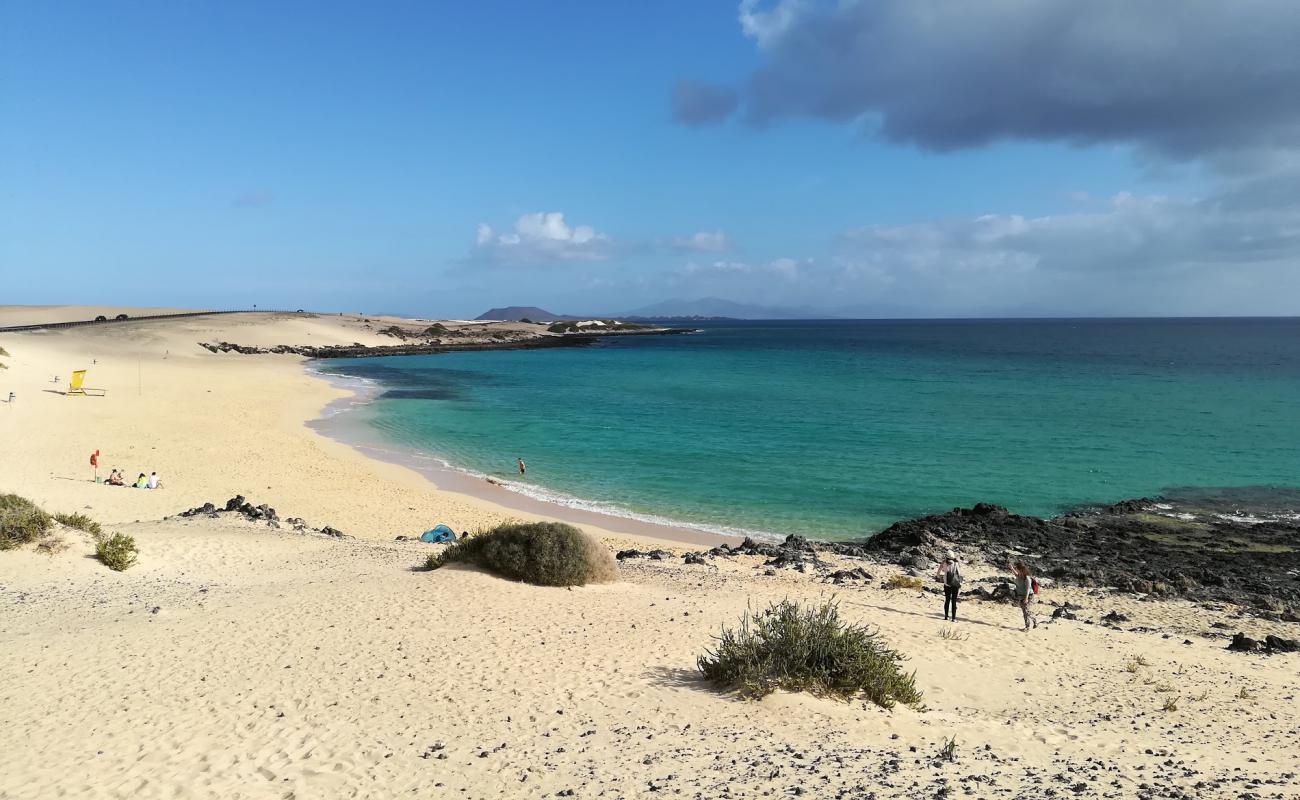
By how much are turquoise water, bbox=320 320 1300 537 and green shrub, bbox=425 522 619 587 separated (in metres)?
8.57

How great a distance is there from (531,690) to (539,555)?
4.73 metres

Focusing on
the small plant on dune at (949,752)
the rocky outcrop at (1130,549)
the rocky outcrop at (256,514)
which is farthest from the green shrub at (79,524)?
the rocky outcrop at (1130,549)

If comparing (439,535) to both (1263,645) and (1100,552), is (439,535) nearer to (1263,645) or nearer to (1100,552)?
(1263,645)

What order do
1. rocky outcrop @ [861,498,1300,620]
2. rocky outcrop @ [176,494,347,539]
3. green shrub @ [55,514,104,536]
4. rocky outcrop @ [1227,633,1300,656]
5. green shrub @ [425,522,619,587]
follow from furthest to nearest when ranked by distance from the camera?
rocky outcrop @ [176,494,347,539] → rocky outcrop @ [861,498,1300,620] → green shrub @ [55,514,104,536] → green shrub @ [425,522,619,587] → rocky outcrop @ [1227,633,1300,656]

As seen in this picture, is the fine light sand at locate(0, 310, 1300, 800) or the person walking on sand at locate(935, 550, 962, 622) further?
the person walking on sand at locate(935, 550, 962, 622)

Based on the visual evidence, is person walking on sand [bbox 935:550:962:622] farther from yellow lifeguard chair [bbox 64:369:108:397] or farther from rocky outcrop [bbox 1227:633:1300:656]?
yellow lifeguard chair [bbox 64:369:108:397]

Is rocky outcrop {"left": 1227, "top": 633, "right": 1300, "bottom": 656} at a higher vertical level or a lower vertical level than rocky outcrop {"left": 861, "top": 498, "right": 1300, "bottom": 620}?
higher

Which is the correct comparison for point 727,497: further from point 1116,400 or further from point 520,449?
point 1116,400

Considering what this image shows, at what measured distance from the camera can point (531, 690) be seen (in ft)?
29.2

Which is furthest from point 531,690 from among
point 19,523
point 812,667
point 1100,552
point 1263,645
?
point 1100,552

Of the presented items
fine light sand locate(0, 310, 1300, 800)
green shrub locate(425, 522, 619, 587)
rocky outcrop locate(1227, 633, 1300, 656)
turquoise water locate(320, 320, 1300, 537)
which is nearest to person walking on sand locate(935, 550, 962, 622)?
fine light sand locate(0, 310, 1300, 800)

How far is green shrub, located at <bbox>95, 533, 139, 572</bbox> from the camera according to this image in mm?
13602

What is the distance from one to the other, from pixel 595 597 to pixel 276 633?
4.98 metres

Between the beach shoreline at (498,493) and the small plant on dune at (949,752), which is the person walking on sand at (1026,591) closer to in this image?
the small plant on dune at (949,752)
